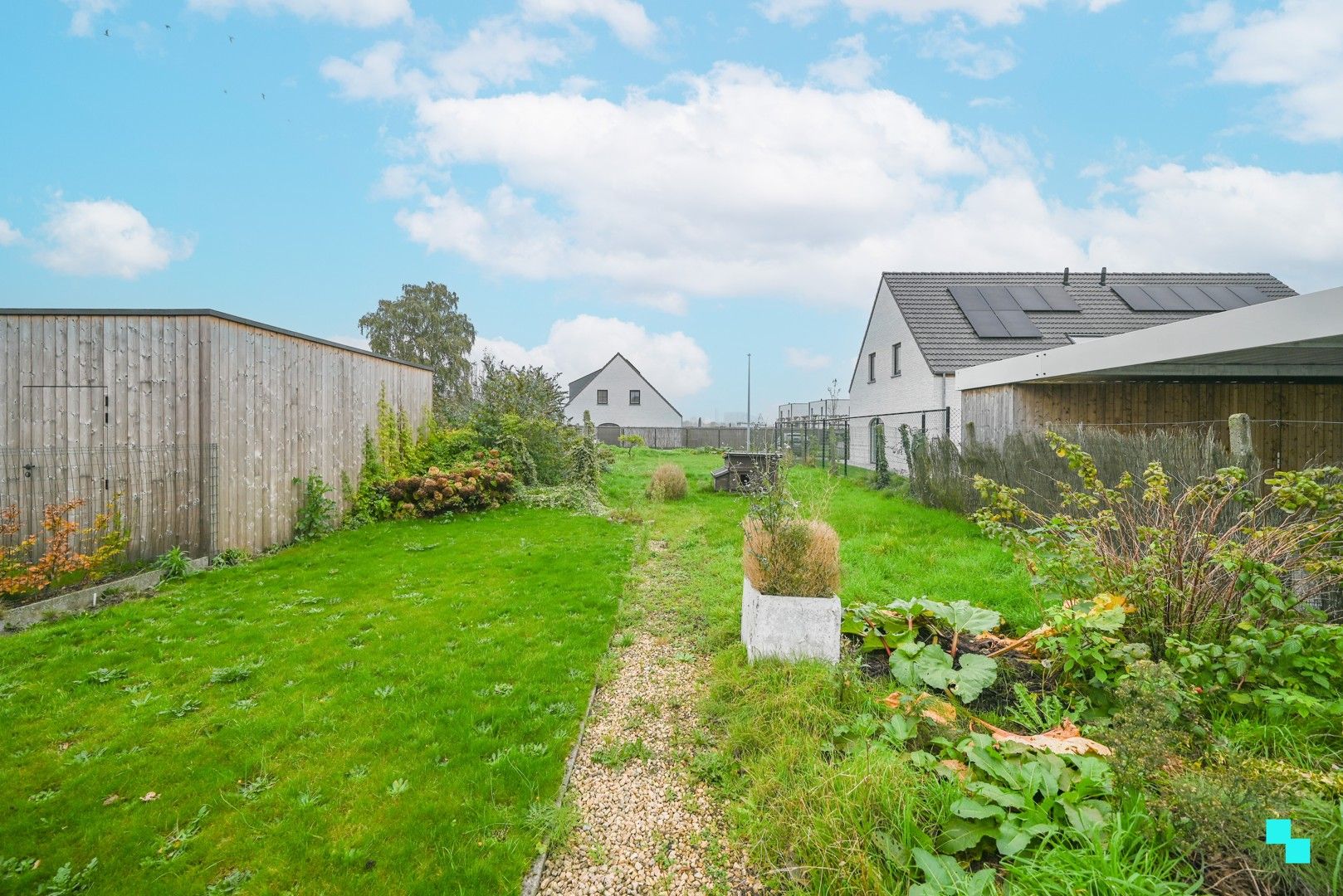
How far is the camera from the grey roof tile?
1471cm

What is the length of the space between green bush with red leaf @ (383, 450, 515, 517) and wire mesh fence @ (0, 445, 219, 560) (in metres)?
3.39

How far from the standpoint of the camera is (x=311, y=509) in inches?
333

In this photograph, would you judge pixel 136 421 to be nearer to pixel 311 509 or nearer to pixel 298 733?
pixel 311 509

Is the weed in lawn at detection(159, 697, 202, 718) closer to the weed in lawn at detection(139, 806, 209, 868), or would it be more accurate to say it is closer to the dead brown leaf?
the weed in lawn at detection(139, 806, 209, 868)

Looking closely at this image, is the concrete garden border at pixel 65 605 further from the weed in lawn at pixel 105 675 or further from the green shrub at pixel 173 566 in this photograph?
the weed in lawn at pixel 105 675

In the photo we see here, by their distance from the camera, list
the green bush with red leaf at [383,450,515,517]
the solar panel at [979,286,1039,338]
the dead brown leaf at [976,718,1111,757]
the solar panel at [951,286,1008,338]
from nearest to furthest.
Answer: the dead brown leaf at [976,718,1111,757]
the green bush with red leaf at [383,450,515,517]
the solar panel at [951,286,1008,338]
the solar panel at [979,286,1039,338]

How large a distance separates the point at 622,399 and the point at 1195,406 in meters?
30.2

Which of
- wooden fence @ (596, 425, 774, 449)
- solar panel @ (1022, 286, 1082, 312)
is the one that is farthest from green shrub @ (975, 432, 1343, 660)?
wooden fence @ (596, 425, 774, 449)

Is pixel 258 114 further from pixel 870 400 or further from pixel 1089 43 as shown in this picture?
pixel 870 400

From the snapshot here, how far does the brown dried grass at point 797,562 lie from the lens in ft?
12.3

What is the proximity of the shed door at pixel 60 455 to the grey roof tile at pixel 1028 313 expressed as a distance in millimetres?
15269

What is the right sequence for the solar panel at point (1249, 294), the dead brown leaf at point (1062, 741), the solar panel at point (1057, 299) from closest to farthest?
1. the dead brown leaf at point (1062, 741)
2. the solar panel at point (1057, 299)
3. the solar panel at point (1249, 294)

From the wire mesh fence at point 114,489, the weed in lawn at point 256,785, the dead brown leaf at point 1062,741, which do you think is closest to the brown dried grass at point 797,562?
the dead brown leaf at point 1062,741

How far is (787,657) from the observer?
3.62 meters
